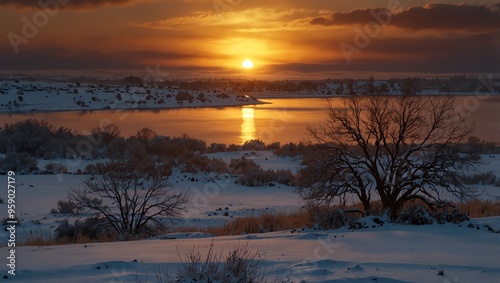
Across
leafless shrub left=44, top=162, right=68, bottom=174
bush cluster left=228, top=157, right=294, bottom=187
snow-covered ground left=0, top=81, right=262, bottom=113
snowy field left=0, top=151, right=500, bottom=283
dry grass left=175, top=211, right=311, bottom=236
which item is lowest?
dry grass left=175, top=211, right=311, bottom=236

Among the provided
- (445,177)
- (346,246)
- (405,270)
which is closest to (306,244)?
(346,246)

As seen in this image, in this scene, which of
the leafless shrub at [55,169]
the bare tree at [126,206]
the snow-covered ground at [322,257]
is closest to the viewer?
the snow-covered ground at [322,257]

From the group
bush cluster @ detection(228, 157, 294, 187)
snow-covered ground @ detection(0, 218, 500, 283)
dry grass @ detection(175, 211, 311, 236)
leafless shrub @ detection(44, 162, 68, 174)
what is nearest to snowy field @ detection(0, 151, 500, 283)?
snow-covered ground @ detection(0, 218, 500, 283)

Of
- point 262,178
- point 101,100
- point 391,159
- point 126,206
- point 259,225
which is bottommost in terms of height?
point 259,225

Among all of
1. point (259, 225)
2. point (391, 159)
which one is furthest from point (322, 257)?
point (391, 159)

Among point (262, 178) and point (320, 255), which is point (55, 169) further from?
point (320, 255)

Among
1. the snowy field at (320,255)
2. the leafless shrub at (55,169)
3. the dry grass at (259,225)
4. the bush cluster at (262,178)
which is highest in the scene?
the leafless shrub at (55,169)

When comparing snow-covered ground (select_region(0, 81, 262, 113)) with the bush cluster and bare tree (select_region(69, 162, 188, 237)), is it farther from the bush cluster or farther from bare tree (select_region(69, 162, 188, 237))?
bare tree (select_region(69, 162, 188, 237))

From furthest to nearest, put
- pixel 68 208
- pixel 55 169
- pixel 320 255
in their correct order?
pixel 55 169 → pixel 68 208 → pixel 320 255

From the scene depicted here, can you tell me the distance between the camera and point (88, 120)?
149 ft

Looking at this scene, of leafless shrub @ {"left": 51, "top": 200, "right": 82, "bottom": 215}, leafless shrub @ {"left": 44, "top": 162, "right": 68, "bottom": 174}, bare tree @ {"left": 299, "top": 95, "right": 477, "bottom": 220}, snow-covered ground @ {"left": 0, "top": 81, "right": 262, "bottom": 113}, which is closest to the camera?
bare tree @ {"left": 299, "top": 95, "right": 477, "bottom": 220}

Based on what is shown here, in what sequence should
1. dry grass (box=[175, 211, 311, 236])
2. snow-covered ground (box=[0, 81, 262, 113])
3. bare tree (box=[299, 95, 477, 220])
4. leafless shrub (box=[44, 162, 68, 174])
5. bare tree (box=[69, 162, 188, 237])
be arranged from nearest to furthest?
dry grass (box=[175, 211, 311, 236]) < bare tree (box=[69, 162, 188, 237]) < bare tree (box=[299, 95, 477, 220]) < leafless shrub (box=[44, 162, 68, 174]) < snow-covered ground (box=[0, 81, 262, 113])

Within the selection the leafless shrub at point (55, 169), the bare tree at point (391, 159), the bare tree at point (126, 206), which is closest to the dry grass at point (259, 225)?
the bare tree at point (391, 159)

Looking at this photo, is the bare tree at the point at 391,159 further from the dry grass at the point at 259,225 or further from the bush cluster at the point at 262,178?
the bush cluster at the point at 262,178
